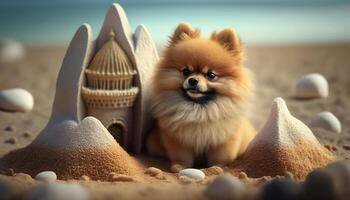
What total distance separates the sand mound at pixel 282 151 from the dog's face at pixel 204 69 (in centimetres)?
27

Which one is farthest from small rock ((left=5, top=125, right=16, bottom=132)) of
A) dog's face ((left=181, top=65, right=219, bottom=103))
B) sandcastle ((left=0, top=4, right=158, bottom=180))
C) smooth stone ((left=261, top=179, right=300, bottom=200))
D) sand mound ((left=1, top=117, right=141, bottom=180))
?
smooth stone ((left=261, top=179, right=300, bottom=200))

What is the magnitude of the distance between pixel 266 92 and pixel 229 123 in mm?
2441

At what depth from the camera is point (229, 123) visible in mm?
3332

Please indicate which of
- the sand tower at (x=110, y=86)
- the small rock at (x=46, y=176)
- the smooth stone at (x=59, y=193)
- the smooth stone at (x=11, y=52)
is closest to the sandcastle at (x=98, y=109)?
the sand tower at (x=110, y=86)

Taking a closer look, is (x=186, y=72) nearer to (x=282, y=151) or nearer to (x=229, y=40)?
(x=229, y=40)

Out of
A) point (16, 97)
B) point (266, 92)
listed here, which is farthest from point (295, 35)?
point (16, 97)

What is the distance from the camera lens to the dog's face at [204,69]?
126 inches

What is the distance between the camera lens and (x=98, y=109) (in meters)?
3.46

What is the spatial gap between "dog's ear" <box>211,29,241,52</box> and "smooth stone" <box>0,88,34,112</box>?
6.43 feet

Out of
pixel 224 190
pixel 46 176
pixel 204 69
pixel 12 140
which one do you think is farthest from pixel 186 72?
pixel 12 140

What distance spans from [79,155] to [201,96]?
2.58 ft

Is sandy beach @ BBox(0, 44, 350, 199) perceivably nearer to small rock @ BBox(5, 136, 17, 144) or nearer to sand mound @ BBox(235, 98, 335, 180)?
small rock @ BBox(5, 136, 17, 144)

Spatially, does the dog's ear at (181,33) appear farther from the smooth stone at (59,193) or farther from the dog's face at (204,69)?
the smooth stone at (59,193)

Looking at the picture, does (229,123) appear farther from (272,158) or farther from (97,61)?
(97,61)
